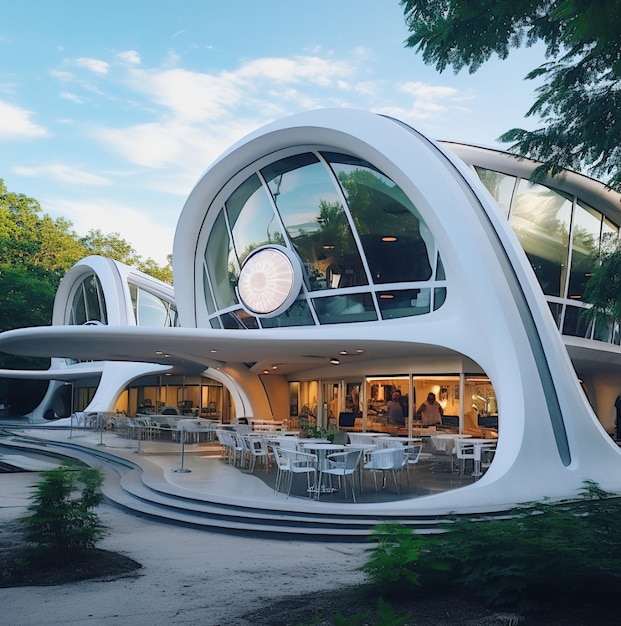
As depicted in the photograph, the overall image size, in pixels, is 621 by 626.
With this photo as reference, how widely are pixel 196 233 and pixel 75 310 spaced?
80.3 ft

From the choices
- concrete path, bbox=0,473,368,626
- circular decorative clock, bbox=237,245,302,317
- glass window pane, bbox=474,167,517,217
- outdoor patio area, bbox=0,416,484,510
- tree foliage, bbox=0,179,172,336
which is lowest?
concrete path, bbox=0,473,368,626

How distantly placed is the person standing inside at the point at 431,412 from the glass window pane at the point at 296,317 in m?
4.13

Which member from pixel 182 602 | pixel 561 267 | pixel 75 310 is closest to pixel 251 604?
pixel 182 602

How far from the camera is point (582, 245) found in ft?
66.5

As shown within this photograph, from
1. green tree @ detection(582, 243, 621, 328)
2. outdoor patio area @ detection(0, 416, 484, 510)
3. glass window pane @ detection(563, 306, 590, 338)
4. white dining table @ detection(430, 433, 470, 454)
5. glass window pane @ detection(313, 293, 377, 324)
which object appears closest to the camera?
green tree @ detection(582, 243, 621, 328)

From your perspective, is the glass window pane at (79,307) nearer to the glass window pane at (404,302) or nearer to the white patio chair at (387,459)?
the glass window pane at (404,302)

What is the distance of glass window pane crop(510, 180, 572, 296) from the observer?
19.0m

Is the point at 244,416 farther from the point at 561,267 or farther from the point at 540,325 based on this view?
the point at 540,325

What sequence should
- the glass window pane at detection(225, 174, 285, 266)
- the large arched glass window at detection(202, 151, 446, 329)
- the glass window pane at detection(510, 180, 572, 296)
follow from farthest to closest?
the glass window pane at detection(225, 174, 285, 266), the glass window pane at detection(510, 180, 572, 296), the large arched glass window at detection(202, 151, 446, 329)

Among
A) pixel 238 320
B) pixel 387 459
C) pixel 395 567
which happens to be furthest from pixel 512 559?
pixel 238 320

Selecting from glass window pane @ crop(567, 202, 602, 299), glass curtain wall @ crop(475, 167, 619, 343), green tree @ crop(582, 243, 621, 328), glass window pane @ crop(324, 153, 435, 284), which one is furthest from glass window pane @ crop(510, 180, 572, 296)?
green tree @ crop(582, 243, 621, 328)

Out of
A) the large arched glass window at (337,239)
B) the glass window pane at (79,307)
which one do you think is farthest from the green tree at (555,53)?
the glass window pane at (79,307)

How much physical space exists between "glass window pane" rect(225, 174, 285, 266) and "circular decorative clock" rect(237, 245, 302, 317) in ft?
1.32

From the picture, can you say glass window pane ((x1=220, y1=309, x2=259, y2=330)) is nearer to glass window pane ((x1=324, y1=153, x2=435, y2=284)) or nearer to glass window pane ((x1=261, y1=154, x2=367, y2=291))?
glass window pane ((x1=261, y1=154, x2=367, y2=291))
